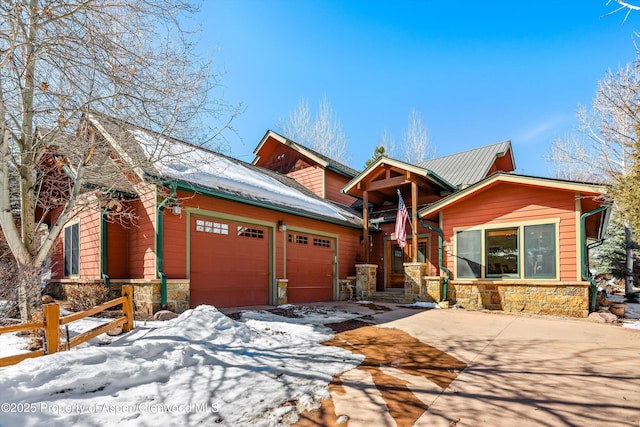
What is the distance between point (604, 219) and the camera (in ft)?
31.2

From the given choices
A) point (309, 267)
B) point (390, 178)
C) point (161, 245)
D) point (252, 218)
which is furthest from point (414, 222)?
point (161, 245)

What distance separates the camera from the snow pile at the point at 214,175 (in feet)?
24.2

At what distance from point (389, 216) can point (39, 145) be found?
10.2 meters

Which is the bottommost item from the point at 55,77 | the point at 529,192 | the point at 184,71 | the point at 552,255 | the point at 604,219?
the point at 552,255

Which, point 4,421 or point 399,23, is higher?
point 399,23

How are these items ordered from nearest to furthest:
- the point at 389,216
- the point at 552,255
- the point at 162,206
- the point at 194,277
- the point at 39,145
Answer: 1. the point at 39,145
2. the point at 162,206
3. the point at 194,277
4. the point at 552,255
5. the point at 389,216

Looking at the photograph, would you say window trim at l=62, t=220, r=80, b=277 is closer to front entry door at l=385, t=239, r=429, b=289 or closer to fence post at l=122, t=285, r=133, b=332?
fence post at l=122, t=285, r=133, b=332

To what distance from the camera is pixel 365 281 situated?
37.9 ft

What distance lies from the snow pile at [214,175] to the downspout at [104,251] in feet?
6.39

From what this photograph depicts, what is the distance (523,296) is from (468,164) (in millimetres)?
6885

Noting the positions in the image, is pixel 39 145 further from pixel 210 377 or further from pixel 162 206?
pixel 210 377

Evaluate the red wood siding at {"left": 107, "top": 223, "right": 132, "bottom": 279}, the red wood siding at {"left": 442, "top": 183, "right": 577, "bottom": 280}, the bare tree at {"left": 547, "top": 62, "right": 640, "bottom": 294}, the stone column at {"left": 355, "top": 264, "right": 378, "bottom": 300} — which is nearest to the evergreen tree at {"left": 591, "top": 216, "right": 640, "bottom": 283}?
the bare tree at {"left": 547, "top": 62, "right": 640, "bottom": 294}

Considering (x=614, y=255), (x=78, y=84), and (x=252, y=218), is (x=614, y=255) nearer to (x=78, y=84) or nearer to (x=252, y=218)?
(x=252, y=218)

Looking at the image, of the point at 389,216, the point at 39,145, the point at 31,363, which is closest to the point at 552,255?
the point at 389,216
